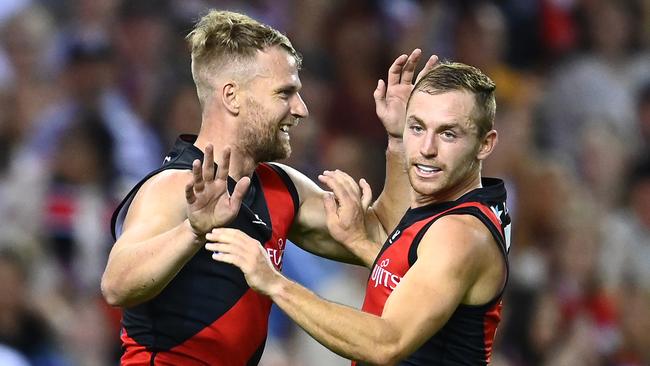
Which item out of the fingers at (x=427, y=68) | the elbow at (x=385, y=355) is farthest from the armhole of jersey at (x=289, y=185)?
the elbow at (x=385, y=355)

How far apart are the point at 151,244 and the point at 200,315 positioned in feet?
1.77

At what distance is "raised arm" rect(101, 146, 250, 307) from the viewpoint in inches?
193

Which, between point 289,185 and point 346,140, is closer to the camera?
point 289,185

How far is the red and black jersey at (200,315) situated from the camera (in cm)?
551

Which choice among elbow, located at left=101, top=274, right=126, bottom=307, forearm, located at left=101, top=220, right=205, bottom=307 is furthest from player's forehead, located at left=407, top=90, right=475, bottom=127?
elbow, located at left=101, top=274, right=126, bottom=307

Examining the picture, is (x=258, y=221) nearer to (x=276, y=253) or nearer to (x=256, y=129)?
(x=276, y=253)

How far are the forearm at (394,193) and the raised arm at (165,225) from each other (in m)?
1.12

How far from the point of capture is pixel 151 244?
201 inches

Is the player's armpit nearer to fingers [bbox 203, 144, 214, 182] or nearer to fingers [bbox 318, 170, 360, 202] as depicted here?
fingers [bbox 203, 144, 214, 182]

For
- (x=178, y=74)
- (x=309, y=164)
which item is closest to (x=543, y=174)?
(x=309, y=164)

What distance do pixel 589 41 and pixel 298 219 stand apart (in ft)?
21.3

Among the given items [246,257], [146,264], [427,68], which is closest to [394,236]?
[427,68]

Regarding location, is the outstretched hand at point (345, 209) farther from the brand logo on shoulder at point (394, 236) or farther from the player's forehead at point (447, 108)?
the player's forehead at point (447, 108)

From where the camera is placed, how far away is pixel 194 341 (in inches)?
217
